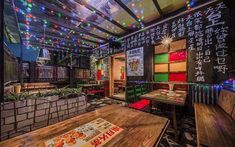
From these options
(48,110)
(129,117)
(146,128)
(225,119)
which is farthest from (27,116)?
(225,119)

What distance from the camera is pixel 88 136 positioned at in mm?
841

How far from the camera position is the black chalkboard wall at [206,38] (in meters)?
2.61

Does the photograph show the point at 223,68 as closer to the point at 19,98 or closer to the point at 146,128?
the point at 146,128

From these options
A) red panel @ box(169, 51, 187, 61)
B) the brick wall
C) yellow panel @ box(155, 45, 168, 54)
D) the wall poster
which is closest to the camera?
the brick wall

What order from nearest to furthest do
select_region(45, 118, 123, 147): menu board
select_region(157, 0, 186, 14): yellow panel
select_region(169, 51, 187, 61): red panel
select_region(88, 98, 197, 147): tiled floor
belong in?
select_region(45, 118, 123, 147): menu board → select_region(88, 98, 197, 147): tiled floor → select_region(157, 0, 186, 14): yellow panel → select_region(169, 51, 187, 61): red panel

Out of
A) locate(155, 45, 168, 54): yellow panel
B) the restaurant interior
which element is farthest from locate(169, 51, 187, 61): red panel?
locate(155, 45, 168, 54): yellow panel

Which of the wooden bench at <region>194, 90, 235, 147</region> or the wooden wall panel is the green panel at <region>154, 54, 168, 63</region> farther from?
the wooden bench at <region>194, 90, 235, 147</region>

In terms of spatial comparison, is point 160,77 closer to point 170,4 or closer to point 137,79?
point 137,79

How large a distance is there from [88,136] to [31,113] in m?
1.39

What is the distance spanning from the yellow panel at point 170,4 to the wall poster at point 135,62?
1598 mm

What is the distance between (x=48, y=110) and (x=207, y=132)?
8.11 feet

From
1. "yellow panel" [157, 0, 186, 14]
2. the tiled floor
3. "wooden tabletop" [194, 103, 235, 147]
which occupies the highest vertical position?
"yellow panel" [157, 0, 186, 14]

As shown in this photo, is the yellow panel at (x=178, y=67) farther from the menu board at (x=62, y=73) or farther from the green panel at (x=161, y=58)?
the menu board at (x=62, y=73)

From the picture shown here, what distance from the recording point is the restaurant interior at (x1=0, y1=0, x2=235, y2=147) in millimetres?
1015
